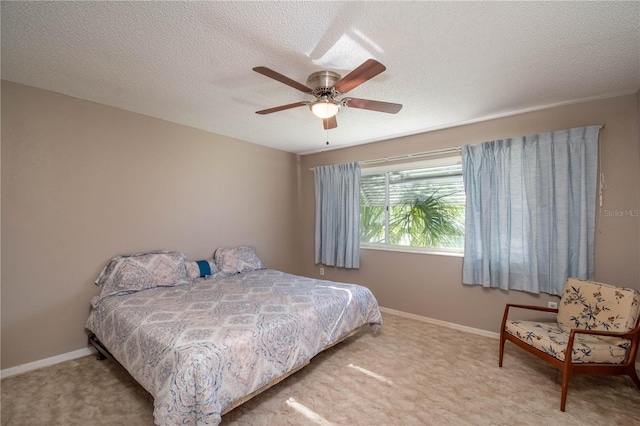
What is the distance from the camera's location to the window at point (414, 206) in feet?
11.4

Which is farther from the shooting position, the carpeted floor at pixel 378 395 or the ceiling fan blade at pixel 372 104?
the ceiling fan blade at pixel 372 104

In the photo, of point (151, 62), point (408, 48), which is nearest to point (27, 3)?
point (151, 62)

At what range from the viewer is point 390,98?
101 inches

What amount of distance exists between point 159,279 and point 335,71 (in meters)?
2.62

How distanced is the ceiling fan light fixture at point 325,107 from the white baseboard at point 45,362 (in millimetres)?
3076

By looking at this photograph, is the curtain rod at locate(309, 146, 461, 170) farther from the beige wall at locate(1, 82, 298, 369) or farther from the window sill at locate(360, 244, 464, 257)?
the beige wall at locate(1, 82, 298, 369)

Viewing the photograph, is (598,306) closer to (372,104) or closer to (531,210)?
(531,210)

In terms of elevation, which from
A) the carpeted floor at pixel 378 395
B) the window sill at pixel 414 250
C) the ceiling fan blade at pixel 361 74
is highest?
the ceiling fan blade at pixel 361 74

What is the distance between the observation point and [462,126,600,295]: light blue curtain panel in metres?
2.54

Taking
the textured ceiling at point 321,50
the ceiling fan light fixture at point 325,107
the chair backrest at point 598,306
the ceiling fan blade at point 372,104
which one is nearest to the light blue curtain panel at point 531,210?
the chair backrest at point 598,306

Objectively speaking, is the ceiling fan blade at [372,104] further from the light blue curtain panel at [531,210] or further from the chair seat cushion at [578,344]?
the chair seat cushion at [578,344]

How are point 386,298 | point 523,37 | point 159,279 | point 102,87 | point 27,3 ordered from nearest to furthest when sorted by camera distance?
1. point 27,3
2. point 523,37
3. point 102,87
4. point 159,279
5. point 386,298

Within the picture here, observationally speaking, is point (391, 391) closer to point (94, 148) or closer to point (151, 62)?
point (151, 62)

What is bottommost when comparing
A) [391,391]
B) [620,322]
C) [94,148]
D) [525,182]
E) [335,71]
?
[391,391]
